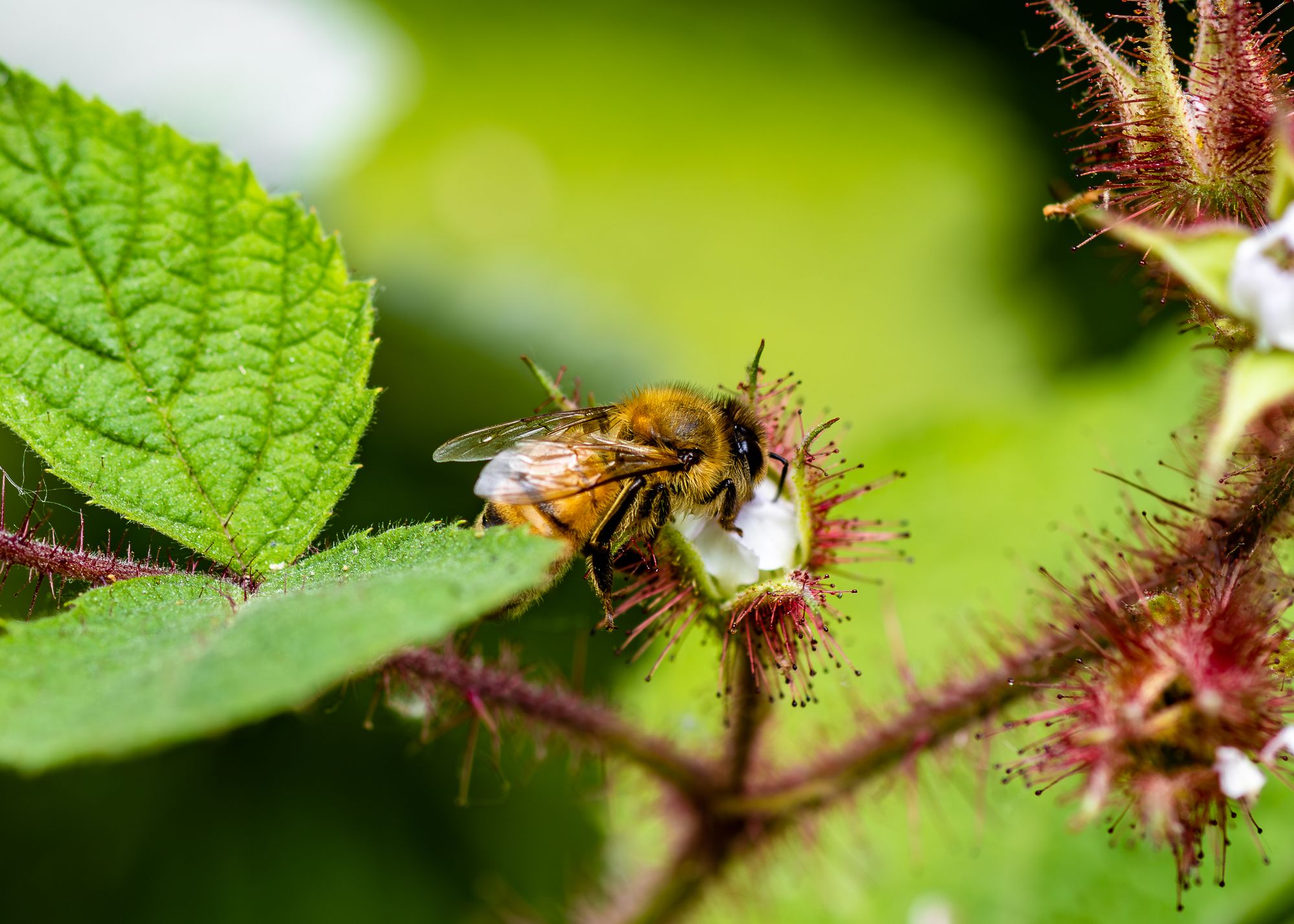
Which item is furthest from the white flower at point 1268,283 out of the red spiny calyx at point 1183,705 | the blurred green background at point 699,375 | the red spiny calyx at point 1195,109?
the blurred green background at point 699,375

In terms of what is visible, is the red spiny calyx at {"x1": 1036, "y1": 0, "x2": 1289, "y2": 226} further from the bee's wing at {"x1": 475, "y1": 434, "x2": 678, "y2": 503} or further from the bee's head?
the bee's wing at {"x1": 475, "y1": 434, "x2": 678, "y2": 503}

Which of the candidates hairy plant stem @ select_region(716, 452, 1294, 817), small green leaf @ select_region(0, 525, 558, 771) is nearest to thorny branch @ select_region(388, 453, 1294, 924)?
hairy plant stem @ select_region(716, 452, 1294, 817)

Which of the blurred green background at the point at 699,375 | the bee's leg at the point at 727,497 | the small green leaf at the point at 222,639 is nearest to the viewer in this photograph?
the small green leaf at the point at 222,639

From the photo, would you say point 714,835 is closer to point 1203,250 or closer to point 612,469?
point 612,469

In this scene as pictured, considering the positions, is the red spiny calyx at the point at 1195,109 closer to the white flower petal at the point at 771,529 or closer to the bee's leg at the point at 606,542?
the white flower petal at the point at 771,529

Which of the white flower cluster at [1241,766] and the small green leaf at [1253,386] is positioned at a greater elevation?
the small green leaf at [1253,386]

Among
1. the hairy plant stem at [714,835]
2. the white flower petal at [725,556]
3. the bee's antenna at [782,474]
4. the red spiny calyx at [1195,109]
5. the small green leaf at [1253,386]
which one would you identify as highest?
the red spiny calyx at [1195,109]
